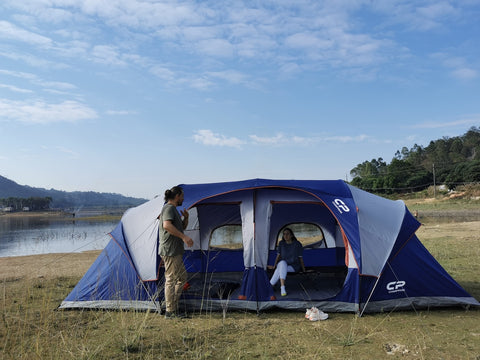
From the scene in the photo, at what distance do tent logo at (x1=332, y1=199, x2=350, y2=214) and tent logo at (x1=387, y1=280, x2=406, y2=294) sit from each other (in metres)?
1.18

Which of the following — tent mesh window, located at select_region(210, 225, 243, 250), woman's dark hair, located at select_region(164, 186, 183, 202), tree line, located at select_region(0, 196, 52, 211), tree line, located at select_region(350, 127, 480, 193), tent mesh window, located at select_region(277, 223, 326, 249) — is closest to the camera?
woman's dark hair, located at select_region(164, 186, 183, 202)


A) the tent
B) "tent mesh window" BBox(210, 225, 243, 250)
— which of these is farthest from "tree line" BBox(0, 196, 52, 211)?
the tent

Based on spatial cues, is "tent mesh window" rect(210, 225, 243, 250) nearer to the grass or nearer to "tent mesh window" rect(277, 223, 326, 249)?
"tent mesh window" rect(277, 223, 326, 249)

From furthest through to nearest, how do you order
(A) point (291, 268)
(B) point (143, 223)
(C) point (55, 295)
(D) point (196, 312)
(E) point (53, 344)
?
(C) point (55, 295), (A) point (291, 268), (B) point (143, 223), (D) point (196, 312), (E) point (53, 344)

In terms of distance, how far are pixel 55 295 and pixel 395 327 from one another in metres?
5.70

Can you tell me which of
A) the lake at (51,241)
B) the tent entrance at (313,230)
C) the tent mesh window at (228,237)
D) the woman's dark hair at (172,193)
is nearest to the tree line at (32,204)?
the lake at (51,241)

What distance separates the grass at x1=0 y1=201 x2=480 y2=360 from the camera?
12.7 ft

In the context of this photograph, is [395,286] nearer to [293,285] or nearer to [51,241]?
[293,285]

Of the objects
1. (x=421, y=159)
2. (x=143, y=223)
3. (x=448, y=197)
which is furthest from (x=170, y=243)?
(x=421, y=159)

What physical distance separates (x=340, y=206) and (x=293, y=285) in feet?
6.12

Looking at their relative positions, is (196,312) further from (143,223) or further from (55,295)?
(55,295)

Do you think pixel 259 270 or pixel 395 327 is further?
pixel 259 270

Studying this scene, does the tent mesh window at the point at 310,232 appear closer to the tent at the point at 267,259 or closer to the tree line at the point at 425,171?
the tent at the point at 267,259

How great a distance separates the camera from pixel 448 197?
44.5 meters
